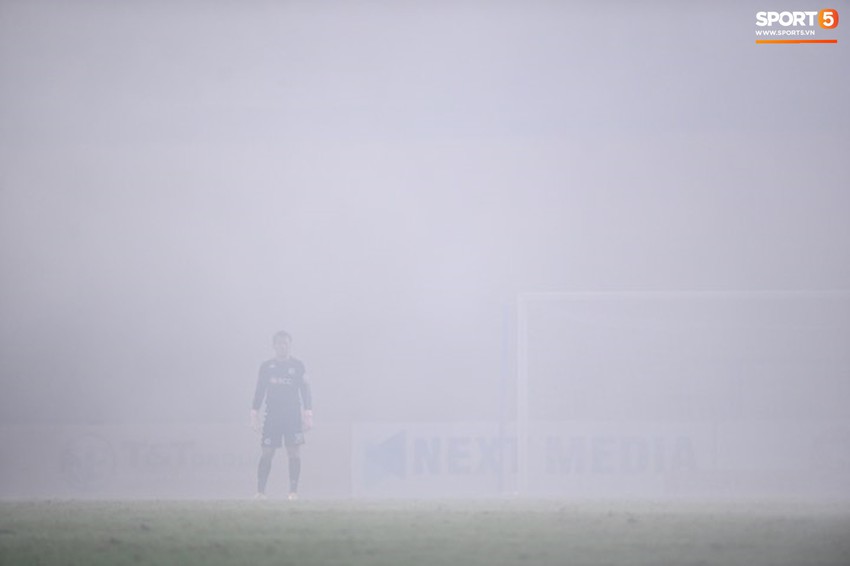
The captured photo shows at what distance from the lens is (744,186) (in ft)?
63.1

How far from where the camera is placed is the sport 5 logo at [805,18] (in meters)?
13.7

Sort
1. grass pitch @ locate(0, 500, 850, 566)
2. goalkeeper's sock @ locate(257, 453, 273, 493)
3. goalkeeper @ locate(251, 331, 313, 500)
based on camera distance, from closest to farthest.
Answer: grass pitch @ locate(0, 500, 850, 566) → goalkeeper's sock @ locate(257, 453, 273, 493) → goalkeeper @ locate(251, 331, 313, 500)

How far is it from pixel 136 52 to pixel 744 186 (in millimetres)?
8880

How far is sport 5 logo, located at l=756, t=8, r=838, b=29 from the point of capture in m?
13.7

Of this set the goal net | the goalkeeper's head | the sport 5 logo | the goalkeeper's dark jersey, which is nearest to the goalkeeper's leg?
the goalkeeper's dark jersey

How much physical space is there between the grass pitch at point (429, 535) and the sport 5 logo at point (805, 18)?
5.55 m

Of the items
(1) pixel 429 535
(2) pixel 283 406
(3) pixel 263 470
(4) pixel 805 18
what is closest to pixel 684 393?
(4) pixel 805 18

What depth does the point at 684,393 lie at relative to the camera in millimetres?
16438

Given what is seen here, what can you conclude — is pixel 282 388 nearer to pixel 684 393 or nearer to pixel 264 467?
pixel 264 467

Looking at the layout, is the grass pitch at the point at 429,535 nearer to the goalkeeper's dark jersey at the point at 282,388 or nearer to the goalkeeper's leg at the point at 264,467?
the goalkeeper's leg at the point at 264,467

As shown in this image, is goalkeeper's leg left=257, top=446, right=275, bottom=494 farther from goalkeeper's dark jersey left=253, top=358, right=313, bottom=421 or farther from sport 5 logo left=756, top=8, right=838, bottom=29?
sport 5 logo left=756, top=8, right=838, bottom=29

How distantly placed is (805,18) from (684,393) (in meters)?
4.98


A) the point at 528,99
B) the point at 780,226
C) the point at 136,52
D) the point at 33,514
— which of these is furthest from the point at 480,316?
the point at 33,514

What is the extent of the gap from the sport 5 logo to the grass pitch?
555cm
